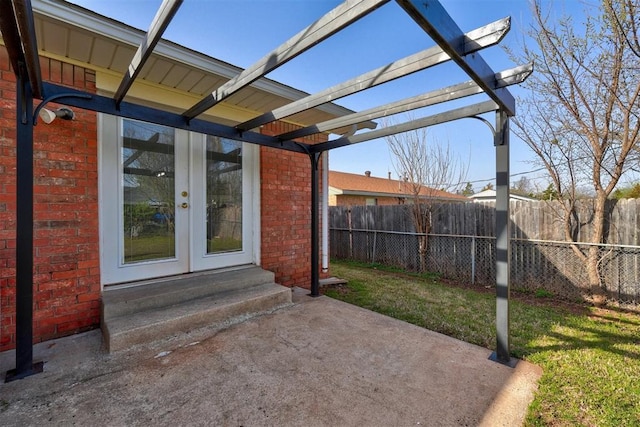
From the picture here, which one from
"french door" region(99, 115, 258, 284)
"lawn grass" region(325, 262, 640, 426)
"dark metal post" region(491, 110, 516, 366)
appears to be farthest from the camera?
"french door" region(99, 115, 258, 284)

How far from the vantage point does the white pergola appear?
1.49 m

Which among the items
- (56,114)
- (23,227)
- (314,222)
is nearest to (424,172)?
(314,222)

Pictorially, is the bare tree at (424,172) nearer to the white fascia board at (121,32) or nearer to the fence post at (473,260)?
the fence post at (473,260)

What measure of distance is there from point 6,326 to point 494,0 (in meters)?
5.52

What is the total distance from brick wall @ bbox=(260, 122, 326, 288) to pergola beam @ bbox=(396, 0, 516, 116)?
3130mm

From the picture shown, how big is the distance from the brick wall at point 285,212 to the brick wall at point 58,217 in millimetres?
2086

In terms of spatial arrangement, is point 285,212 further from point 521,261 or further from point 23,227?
point 521,261

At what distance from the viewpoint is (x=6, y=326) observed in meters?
2.57

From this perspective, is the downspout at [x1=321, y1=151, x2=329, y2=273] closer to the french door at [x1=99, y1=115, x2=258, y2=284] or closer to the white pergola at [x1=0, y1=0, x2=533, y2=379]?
the french door at [x1=99, y1=115, x2=258, y2=284]

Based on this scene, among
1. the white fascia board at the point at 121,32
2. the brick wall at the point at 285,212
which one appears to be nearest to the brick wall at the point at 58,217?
the white fascia board at the point at 121,32

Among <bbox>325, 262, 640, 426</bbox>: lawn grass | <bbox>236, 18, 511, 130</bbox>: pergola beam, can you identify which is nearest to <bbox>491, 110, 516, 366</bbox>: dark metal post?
<bbox>325, 262, 640, 426</bbox>: lawn grass

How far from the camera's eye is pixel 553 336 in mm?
3139

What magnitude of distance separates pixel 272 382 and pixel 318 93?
7.92 feet

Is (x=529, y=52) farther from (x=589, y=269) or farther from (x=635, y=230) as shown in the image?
(x=589, y=269)
